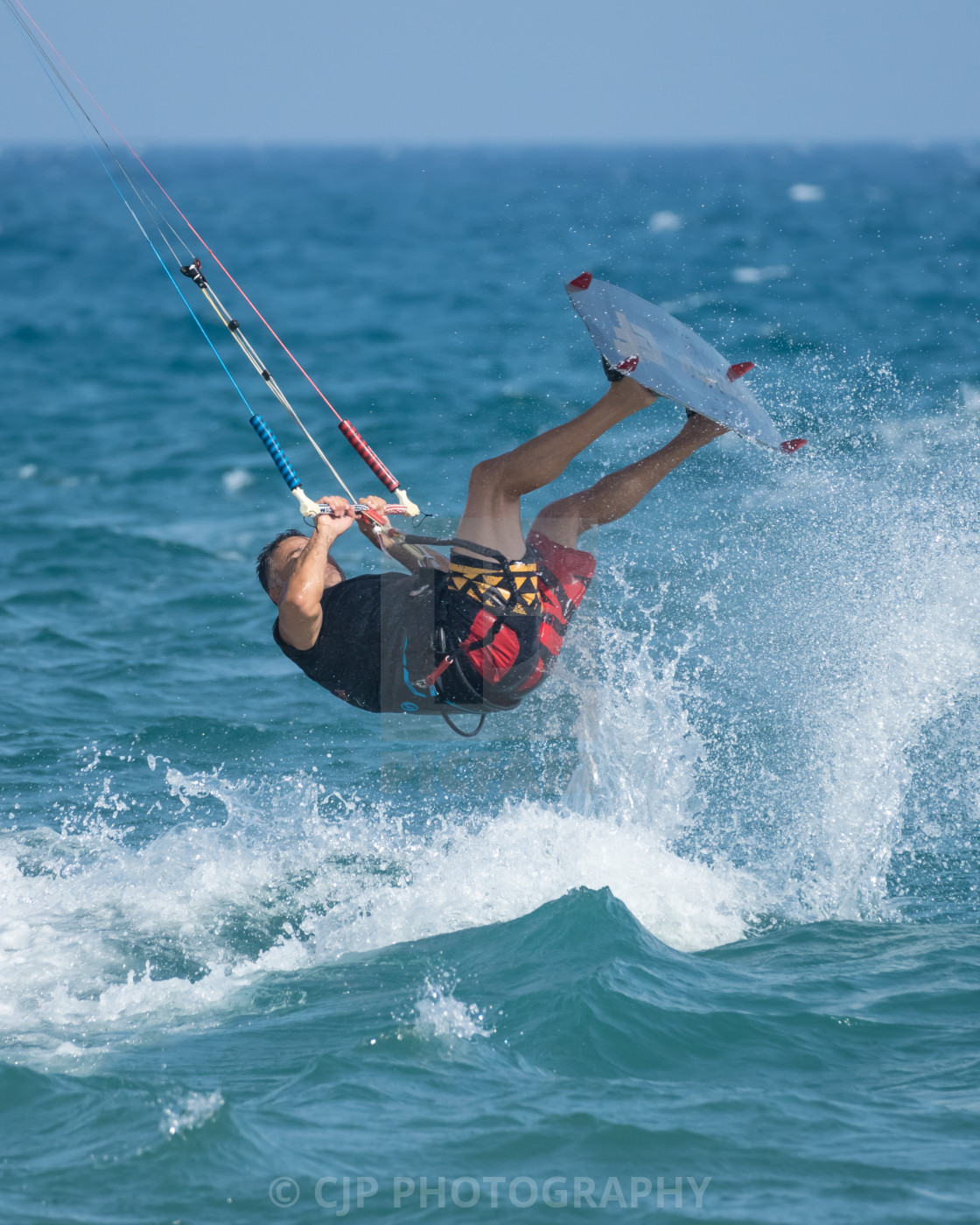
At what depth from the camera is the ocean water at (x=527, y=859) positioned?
3.70 metres

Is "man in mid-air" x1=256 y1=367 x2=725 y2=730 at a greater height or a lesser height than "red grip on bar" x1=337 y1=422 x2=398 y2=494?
lesser

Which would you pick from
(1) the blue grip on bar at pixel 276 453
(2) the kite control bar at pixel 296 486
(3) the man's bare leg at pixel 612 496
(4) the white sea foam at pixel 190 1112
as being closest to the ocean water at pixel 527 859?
(4) the white sea foam at pixel 190 1112

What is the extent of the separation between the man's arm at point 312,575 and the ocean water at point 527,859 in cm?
138

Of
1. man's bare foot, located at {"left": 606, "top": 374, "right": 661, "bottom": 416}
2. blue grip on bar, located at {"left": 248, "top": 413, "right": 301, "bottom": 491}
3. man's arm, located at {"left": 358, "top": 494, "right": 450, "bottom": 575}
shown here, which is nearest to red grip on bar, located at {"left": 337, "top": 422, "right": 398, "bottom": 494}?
man's arm, located at {"left": 358, "top": 494, "right": 450, "bottom": 575}

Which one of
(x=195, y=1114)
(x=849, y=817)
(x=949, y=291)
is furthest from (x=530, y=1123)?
(x=949, y=291)

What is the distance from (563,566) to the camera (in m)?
5.39

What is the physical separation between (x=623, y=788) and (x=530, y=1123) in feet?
8.27

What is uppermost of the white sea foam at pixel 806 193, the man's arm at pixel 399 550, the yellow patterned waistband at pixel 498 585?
the white sea foam at pixel 806 193

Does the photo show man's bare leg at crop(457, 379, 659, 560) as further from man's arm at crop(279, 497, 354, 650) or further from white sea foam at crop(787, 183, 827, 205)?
white sea foam at crop(787, 183, 827, 205)

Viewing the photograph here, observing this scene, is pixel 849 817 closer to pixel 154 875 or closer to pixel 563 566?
pixel 563 566

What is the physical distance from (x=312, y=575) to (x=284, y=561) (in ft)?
1.39

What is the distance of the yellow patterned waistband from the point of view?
502 cm

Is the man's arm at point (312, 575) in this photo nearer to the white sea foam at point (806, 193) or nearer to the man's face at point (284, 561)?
the man's face at point (284, 561)

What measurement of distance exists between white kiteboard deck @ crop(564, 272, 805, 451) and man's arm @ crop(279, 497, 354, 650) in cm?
126
